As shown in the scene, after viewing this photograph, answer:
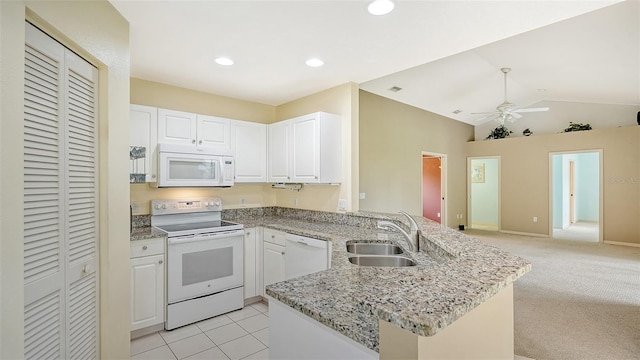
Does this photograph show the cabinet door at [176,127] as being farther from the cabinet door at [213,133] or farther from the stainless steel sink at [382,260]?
the stainless steel sink at [382,260]

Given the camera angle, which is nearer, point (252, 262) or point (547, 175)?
point (252, 262)

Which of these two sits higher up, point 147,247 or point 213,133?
point 213,133

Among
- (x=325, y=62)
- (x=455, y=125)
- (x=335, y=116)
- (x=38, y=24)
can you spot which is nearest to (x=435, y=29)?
(x=325, y=62)

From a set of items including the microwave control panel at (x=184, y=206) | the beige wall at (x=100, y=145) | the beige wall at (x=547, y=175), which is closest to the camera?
the beige wall at (x=100, y=145)

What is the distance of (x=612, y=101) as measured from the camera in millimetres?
6160

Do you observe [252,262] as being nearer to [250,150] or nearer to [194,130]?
[250,150]

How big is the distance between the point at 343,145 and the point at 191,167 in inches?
65.1

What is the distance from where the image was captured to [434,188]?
7285 millimetres

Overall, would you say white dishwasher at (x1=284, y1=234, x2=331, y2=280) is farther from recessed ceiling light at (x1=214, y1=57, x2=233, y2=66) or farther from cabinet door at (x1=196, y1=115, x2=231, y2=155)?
recessed ceiling light at (x1=214, y1=57, x2=233, y2=66)

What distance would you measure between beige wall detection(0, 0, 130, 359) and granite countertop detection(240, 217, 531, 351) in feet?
3.04

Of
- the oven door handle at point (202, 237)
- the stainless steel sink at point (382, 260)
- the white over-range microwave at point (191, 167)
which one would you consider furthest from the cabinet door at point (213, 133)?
the stainless steel sink at point (382, 260)

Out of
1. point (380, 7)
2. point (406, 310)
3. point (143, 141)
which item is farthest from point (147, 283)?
point (380, 7)

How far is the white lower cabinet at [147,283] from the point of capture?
2574 mm

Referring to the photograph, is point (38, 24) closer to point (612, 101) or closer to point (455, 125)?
point (455, 125)
